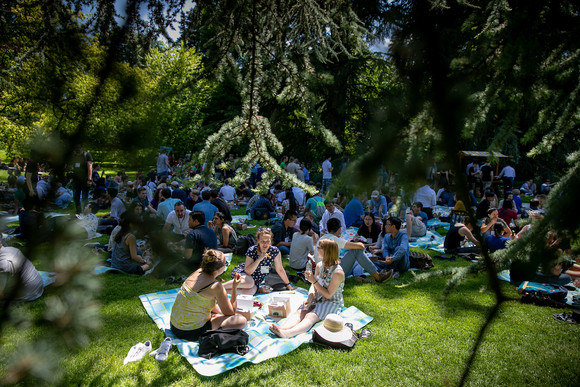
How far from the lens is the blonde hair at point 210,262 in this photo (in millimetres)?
4169

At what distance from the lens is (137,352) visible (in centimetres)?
389

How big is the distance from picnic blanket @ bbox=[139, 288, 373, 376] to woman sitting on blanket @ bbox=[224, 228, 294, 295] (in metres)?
0.30

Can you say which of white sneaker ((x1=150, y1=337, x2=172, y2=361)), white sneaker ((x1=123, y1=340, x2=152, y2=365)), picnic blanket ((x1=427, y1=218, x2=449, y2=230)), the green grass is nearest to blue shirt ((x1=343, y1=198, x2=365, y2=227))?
picnic blanket ((x1=427, y1=218, x2=449, y2=230))

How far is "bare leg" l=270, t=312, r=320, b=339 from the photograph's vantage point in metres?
4.39

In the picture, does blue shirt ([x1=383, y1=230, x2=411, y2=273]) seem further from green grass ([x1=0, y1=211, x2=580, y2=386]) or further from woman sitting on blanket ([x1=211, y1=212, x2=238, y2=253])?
woman sitting on blanket ([x1=211, y1=212, x2=238, y2=253])

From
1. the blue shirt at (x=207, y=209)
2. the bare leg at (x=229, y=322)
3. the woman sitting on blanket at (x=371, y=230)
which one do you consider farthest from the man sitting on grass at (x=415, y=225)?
the bare leg at (x=229, y=322)

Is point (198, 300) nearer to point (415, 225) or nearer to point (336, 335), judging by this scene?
point (336, 335)

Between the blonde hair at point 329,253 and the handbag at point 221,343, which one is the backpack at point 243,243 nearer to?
the blonde hair at point 329,253

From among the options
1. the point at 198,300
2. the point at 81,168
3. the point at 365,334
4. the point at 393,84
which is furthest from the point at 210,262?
the point at 393,84

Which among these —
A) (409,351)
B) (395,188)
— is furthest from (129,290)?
(395,188)

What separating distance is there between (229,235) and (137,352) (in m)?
4.03

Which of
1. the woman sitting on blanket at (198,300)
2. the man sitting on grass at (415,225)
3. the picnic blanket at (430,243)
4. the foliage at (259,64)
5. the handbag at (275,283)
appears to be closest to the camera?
the foliage at (259,64)

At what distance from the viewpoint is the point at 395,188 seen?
1226 mm

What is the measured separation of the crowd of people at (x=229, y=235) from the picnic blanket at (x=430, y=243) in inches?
8.3
